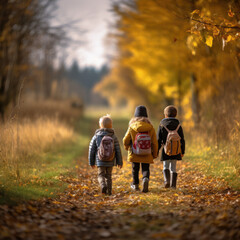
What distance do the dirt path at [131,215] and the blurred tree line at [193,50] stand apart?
110 inches

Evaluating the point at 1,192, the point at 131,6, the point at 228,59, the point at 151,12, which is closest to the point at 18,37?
the point at 131,6

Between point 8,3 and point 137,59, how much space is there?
6.41 metres

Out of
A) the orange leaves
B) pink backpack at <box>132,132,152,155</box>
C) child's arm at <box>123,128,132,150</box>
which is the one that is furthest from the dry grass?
the orange leaves

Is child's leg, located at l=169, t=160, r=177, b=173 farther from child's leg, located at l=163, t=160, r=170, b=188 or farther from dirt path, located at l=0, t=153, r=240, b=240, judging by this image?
dirt path, located at l=0, t=153, r=240, b=240

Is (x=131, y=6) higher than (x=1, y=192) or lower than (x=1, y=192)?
higher

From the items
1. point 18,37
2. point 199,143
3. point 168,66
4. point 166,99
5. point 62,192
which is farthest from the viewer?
point 166,99

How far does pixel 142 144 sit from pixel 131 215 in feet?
6.04

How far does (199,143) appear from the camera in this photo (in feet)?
34.5

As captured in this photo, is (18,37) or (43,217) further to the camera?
(18,37)

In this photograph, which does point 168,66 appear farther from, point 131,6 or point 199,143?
point 199,143

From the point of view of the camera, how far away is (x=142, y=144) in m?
6.33

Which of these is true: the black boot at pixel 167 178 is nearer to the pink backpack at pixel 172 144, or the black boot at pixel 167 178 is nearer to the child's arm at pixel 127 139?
the pink backpack at pixel 172 144

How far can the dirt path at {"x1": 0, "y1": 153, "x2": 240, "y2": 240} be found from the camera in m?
3.95

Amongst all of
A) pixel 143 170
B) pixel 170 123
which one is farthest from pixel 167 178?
pixel 170 123
